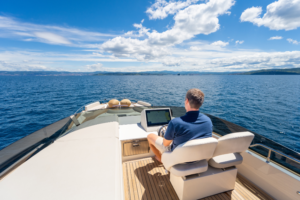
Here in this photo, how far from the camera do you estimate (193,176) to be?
1.89m

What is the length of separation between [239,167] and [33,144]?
4.09 m

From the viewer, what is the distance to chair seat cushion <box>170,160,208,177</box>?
5.57 ft

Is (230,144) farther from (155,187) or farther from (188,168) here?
(155,187)

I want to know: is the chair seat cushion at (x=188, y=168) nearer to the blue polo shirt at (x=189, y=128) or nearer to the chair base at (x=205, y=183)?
the chair base at (x=205, y=183)

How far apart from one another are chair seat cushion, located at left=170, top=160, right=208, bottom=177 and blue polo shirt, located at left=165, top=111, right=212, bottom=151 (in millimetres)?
318

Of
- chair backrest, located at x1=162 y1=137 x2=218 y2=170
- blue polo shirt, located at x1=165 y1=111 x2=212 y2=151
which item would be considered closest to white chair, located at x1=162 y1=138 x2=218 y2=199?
chair backrest, located at x1=162 y1=137 x2=218 y2=170

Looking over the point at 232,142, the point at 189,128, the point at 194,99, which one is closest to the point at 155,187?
the point at 189,128

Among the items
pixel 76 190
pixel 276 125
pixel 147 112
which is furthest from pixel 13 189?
pixel 276 125

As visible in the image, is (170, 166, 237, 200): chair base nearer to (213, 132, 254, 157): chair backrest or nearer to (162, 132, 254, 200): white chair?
(162, 132, 254, 200): white chair

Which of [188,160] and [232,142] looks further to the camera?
[232,142]

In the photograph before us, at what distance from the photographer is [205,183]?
1934mm

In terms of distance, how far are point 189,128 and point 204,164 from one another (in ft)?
1.84

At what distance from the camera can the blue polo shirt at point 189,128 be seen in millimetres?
1677

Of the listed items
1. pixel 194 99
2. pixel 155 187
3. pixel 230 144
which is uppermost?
pixel 194 99
